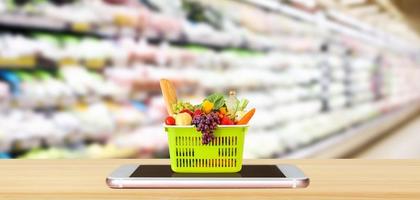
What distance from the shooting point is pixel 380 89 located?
1312cm

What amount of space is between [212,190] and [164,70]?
11.8ft

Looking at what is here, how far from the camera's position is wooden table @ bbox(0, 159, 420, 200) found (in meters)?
1.36

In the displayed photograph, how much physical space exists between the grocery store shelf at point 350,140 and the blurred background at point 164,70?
0.11 ft

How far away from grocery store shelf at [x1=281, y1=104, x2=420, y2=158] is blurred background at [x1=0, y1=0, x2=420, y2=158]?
0.11 feet

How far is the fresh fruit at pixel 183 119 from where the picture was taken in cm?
150

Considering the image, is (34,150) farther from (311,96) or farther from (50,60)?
(311,96)

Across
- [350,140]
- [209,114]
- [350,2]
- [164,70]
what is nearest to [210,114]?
[209,114]

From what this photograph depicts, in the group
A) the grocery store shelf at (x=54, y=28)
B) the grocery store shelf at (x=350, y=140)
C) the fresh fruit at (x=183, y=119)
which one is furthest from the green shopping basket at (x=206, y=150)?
the grocery store shelf at (x=350, y=140)

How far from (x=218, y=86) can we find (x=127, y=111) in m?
1.25

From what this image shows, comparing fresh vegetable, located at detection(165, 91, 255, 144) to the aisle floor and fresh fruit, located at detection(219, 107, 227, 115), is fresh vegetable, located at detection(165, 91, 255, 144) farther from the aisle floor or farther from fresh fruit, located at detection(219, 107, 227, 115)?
the aisle floor

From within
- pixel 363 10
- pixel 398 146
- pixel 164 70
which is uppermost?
pixel 363 10

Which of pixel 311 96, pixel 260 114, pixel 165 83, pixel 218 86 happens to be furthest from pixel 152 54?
pixel 311 96

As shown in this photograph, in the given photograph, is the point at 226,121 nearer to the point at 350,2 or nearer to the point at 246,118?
the point at 246,118

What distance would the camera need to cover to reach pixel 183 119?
→ 1496 millimetres
